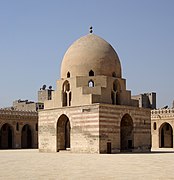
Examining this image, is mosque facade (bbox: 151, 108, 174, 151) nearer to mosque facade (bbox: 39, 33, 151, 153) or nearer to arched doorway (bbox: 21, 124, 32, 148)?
mosque facade (bbox: 39, 33, 151, 153)

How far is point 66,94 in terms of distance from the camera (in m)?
29.1

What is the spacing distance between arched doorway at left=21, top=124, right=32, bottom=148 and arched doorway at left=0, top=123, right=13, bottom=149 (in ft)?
4.78

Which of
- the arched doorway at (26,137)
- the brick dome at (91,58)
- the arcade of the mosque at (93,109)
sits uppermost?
the brick dome at (91,58)

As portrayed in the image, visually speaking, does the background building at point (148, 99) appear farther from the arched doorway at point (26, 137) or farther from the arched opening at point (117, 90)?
the arched opening at point (117, 90)

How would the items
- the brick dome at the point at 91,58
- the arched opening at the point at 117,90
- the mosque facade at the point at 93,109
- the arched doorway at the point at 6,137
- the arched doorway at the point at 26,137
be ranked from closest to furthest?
the mosque facade at the point at 93,109 → the brick dome at the point at 91,58 → the arched opening at the point at 117,90 → the arched doorway at the point at 6,137 → the arched doorway at the point at 26,137

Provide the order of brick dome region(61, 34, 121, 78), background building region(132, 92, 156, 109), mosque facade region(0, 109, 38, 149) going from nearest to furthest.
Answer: brick dome region(61, 34, 121, 78), mosque facade region(0, 109, 38, 149), background building region(132, 92, 156, 109)

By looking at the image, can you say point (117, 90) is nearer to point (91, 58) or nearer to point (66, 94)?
point (91, 58)

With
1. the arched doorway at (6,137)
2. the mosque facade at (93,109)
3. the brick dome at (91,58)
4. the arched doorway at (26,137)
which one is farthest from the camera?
the arched doorway at (26,137)

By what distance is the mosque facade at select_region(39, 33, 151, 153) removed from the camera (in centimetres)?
2625

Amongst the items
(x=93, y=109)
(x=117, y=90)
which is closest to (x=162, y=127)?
(x=117, y=90)

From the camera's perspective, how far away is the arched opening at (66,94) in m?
28.8

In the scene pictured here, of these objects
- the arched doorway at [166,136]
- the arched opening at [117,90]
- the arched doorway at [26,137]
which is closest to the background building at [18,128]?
the arched doorway at [26,137]

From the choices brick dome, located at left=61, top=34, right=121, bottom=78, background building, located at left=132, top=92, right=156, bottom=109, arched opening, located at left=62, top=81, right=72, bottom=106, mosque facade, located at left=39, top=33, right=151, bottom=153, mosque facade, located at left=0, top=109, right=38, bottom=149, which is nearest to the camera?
mosque facade, located at left=39, top=33, right=151, bottom=153

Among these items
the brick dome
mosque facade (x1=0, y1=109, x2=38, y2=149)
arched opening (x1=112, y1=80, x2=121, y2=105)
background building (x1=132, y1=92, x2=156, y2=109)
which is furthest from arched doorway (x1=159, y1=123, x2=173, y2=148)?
the brick dome
